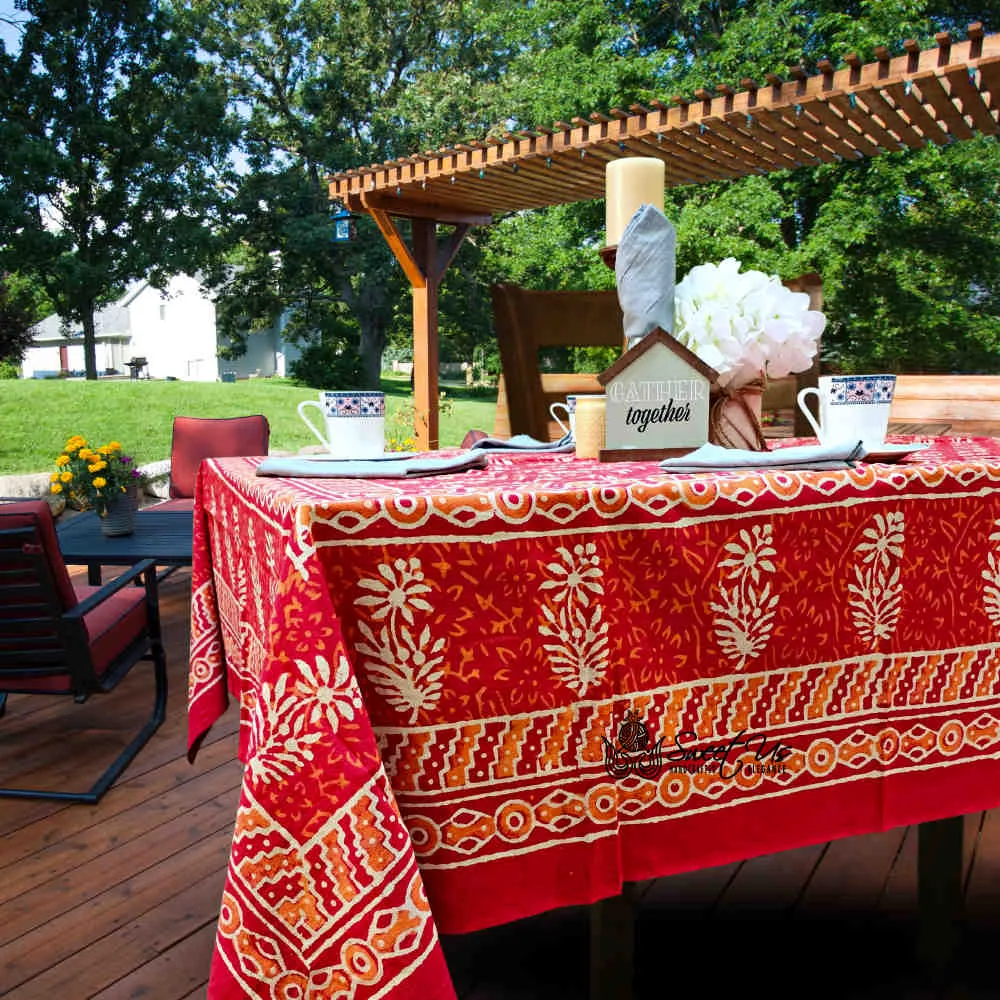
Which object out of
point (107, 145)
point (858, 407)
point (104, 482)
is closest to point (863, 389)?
point (858, 407)

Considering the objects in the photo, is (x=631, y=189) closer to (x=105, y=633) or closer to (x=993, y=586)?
(x=993, y=586)

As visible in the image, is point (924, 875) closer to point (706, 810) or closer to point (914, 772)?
point (914, 772)

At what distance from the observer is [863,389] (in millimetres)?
1104

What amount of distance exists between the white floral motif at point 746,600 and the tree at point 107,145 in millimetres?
18911

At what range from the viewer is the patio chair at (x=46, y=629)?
2.09m

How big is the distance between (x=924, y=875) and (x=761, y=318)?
85cm

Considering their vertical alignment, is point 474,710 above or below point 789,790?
above

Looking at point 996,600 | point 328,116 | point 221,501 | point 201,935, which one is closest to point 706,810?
point 996,600

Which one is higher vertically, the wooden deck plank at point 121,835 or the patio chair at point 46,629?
the patio chair at point 46,629

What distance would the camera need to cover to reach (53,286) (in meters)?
17.8

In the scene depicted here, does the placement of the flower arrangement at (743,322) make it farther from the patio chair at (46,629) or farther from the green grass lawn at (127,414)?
the green grass lawn at (127,414)

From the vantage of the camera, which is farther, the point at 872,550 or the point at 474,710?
the point at 872,550

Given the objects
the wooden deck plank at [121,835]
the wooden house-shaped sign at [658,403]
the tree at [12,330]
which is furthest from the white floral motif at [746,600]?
the tree at [12,330]

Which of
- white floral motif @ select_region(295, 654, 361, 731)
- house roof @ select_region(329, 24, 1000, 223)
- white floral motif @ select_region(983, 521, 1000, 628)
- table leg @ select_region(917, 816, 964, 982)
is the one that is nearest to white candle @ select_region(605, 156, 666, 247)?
white floral motif @ select_region(983, 521, 1000, 628)
